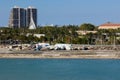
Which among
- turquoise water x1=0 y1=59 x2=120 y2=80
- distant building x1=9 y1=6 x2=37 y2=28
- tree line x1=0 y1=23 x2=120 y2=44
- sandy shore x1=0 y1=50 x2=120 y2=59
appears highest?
distant building x1=9 y1=6 x2=37 y2=28

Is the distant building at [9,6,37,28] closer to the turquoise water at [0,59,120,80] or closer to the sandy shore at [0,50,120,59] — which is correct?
the sandy shore at [0,50,120,59]

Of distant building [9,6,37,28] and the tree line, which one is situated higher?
distant building [9,6,37,28]

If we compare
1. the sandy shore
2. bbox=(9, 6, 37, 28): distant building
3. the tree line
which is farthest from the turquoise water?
bbox=(9, 6, 37, 28): distant building

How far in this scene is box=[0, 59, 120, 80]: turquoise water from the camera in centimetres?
3073

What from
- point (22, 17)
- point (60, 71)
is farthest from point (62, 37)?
point (22, 17)

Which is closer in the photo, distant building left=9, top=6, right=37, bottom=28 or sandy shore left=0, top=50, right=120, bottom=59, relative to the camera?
sandy shore left=0, top=50, right=120, bottom=59

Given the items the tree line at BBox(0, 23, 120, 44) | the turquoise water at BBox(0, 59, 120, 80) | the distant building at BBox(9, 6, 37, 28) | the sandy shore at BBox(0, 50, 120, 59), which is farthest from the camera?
the distant building at BBox(9, 6, 37, 28)

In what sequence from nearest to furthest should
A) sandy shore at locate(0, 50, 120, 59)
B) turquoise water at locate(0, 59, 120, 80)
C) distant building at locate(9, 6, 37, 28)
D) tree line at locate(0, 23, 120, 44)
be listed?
turquoise water at locate(0, 59, 120, 80)
sandy shore at locate(0, 50, 120, 59)
tree line at locate(0, 23, 120, 44)
distant building at locate(9, 6, 37, 28)

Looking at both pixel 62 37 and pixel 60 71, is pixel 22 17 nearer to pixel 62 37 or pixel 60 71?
pixel 62 37

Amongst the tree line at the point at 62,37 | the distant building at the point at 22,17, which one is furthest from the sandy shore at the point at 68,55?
the distant building at the point at 22,17

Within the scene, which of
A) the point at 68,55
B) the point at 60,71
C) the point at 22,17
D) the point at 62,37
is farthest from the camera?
the point at 22,17

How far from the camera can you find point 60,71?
36406mm

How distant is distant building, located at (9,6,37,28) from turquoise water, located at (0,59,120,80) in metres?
85.1

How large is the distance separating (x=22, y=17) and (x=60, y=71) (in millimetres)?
101142
